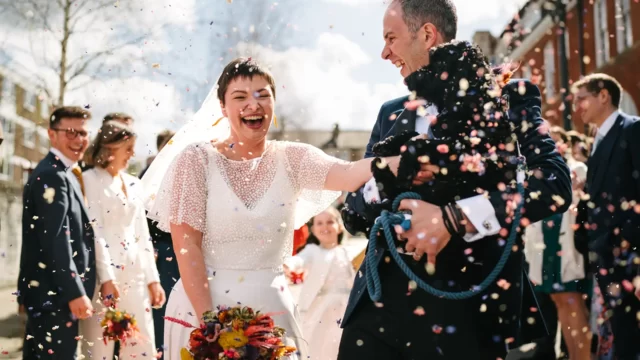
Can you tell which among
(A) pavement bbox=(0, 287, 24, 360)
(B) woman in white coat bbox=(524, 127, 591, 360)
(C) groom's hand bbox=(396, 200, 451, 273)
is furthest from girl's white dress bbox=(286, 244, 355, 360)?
(C) groom's hand bbox=(396, 200, 451, 273)

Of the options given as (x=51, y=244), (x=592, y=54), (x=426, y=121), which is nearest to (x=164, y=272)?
(x=51, y=244)

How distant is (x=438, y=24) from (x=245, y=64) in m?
1.03

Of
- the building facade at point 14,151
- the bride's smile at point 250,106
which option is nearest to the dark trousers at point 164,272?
the bride's smile at point 250,106

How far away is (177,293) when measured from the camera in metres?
3.87

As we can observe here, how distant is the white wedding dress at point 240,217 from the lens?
3.74m

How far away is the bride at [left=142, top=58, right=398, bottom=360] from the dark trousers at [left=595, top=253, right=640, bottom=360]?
260cm

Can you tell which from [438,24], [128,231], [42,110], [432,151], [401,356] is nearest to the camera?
[432,151]

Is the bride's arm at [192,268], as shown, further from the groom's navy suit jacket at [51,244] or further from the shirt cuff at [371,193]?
the groom's navy suit jacket at [51,244]

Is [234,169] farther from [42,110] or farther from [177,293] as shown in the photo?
[42,110]

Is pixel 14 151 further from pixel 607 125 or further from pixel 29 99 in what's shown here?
pixel 607 125

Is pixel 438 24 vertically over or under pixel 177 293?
over

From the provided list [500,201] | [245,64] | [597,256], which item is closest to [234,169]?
[245,64]

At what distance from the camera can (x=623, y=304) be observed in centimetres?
536

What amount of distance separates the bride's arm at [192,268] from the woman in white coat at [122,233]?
238cm
